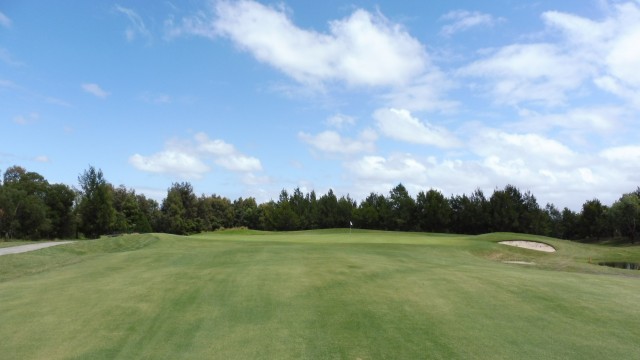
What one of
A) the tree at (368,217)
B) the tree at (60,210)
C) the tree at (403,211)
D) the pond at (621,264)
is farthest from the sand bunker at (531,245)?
the tree at (60,210)

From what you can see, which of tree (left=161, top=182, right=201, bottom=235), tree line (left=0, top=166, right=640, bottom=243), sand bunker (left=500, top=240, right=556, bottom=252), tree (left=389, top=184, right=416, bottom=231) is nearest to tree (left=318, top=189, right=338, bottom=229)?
tree line (left=0, top=166, right=640, bottom=243)

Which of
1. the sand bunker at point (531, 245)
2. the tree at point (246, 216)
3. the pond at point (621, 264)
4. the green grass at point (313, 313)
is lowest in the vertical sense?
the green grass at point (313, 313)

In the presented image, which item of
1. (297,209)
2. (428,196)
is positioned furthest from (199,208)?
(428,196)

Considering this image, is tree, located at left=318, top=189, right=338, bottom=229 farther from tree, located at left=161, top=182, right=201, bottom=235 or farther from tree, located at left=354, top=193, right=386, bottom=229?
tree, located at left=161, top=182, right=201, bottom=235

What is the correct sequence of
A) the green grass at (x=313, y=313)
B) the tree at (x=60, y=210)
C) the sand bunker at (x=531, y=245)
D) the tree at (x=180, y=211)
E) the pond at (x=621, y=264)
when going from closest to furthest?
the green grass at (x=313, y=313) < the pond at (x=621, y=264) < the sand bunker at (x=531, y=245) < the tree at (x=60, y=210) < the tree at (x=180, y=211)

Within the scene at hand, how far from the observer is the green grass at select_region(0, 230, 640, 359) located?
866cm

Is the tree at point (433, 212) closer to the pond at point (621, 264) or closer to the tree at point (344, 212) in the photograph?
the tree at point (344, 212)

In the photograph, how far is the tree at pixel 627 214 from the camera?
7006 centimetres

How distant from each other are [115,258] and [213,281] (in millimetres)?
9851

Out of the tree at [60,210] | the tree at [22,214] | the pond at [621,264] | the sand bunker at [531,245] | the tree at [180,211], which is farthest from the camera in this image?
the tree at [180,211]

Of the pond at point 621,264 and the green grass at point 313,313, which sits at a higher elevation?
the pond at point 621,264

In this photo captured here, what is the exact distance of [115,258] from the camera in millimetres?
22000

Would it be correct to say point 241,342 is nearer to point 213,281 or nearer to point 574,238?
point 213,281

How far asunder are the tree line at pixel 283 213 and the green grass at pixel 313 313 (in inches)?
1996
